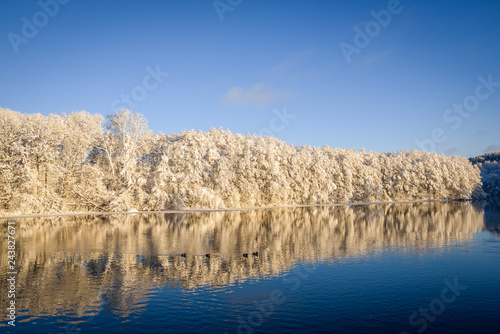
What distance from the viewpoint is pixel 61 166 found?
2936 inches

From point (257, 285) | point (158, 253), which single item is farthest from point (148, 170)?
point (257, 285)

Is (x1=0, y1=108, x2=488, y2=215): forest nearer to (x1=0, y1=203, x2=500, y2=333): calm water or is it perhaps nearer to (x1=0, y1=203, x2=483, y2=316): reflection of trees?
(x1=0, y1=203, x2=483, y2=316): reflection of trees

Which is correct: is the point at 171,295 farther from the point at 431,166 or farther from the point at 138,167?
the point at 431,166

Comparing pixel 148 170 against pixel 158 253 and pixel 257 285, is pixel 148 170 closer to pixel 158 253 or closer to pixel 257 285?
pixel 158 253

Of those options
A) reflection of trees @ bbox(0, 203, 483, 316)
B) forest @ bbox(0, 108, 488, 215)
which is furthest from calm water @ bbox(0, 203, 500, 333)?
forest @ bbox(0, 108, 488, 215)

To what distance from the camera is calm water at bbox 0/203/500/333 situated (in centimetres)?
1547

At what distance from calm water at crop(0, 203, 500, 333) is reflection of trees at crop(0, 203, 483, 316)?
10 cm

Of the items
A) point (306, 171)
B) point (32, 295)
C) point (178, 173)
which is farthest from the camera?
point (306, 171)

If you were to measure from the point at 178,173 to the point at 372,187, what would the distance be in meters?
69.2

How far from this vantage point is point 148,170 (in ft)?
278

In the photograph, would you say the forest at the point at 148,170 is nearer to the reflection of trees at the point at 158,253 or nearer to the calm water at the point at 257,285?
the reflection of trees at the point at 158,253

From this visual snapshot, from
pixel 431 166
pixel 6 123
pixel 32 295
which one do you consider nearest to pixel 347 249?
pixel 32 295

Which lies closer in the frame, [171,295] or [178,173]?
[171,295]

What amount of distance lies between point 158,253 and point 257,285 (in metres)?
12.3
